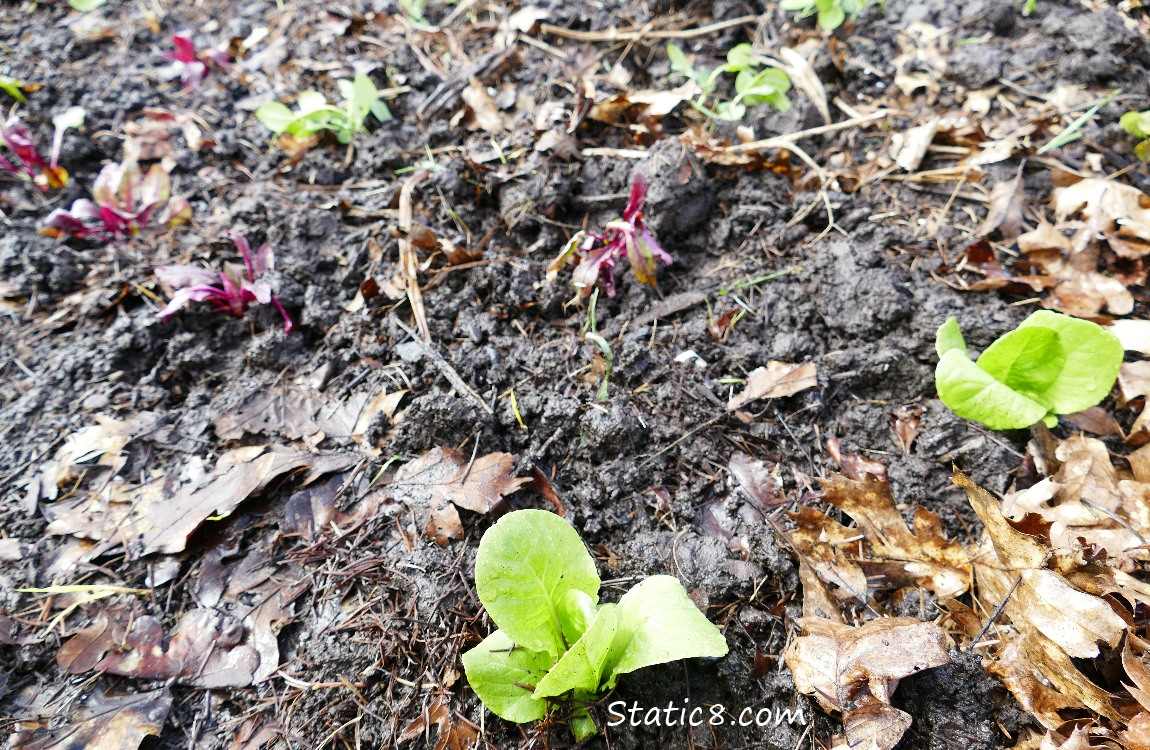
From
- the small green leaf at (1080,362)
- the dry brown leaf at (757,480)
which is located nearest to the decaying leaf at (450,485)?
the dry brown leaf at (757,480)

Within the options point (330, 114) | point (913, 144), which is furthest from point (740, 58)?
point (330, 114)

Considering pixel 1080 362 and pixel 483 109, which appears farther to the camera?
pixel 483 109

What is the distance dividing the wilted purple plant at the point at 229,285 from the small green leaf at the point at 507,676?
1436 mm

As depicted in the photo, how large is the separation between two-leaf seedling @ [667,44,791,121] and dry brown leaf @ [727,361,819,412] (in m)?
1.21

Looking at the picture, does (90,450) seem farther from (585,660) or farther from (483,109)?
(483,109)

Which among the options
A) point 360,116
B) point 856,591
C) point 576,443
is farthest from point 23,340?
point 856,591

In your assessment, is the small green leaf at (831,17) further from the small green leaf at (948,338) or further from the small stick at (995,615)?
the small stick at (995,615)

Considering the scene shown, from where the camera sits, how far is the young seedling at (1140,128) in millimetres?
2199

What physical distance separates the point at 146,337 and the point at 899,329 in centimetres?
263

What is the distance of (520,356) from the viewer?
6.48ft

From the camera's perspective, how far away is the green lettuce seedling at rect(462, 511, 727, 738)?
123cm

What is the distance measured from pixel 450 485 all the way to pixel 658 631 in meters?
0.72

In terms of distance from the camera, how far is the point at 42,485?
1831mm

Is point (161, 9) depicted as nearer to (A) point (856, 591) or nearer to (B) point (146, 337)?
(B) point (146, 337)
